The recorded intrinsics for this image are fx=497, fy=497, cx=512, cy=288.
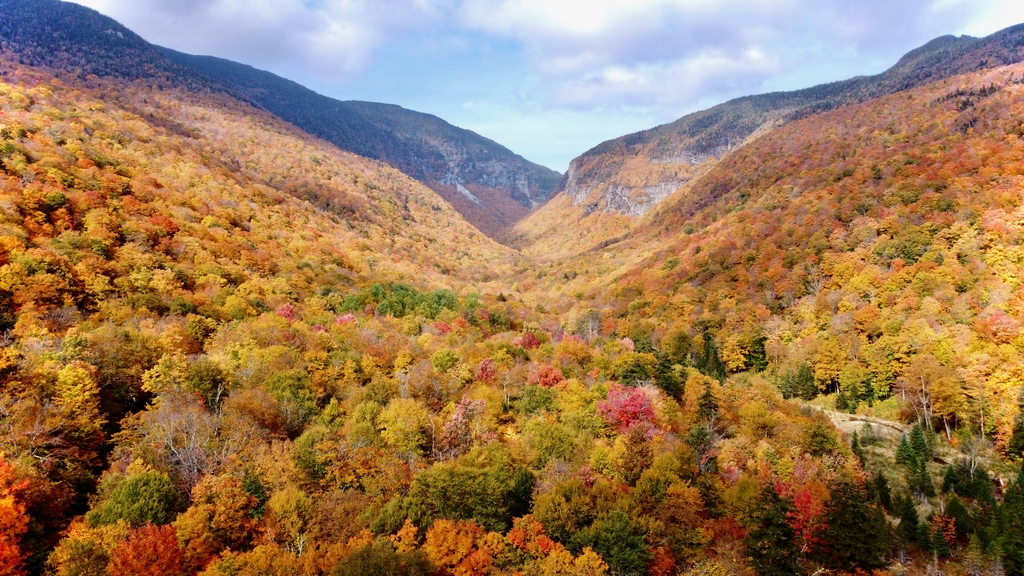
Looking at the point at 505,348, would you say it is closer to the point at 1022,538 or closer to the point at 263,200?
the point at 1022,538

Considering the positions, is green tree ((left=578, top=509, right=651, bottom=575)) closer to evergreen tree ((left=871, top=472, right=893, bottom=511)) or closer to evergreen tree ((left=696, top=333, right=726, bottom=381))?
evergreen tree ((left=871, top=472, right=893, bottom=511))

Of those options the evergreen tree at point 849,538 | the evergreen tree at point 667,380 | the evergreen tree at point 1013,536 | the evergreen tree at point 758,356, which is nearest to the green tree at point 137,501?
the evergreen tree at point 849,538

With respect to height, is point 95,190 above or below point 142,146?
below

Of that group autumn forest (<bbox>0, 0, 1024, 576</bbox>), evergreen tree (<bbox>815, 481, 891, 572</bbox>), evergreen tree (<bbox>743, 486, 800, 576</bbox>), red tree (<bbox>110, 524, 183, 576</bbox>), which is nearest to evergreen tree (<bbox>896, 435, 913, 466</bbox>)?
autumn forest (<bbox>0, 0, 1024, 576</bbox>)

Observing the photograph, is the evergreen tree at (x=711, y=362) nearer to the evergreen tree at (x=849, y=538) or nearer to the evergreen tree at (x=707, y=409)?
the evergreen tree at (x=707, y=409)

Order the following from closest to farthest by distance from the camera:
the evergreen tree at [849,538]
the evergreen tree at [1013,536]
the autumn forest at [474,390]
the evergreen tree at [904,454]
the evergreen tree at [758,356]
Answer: the autumn forest at [474,390], the evergreen tree at [849,538], the evergreen tree at [1013,536], the evergreen tree at [904,454], the evergreen tree at [758,356]

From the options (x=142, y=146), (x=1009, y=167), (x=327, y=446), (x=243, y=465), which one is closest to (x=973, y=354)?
(x=1009, y=167)

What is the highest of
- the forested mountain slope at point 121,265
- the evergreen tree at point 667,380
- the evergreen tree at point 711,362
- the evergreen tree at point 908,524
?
the forested mountain slope at point 121,265
